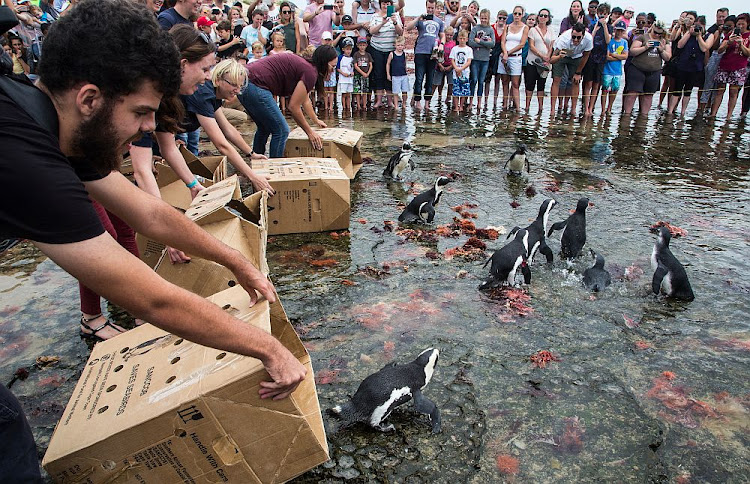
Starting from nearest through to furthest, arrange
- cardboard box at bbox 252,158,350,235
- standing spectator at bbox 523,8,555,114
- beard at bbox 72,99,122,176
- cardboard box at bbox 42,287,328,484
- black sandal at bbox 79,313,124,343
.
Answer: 1. beard at bbox 72,99,122,176
2. cardboard box at bbox 42,287,328,484
3. black sandal at bbox 79,313,124,343
4. cardboard box at bbox 252,158,350,235
5. standing spectator at bbox 523,8,555,114

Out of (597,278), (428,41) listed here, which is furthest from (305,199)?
(428,41)

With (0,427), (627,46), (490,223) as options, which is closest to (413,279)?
(490,223)

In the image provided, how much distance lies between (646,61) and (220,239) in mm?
12195

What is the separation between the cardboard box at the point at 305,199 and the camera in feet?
16.3

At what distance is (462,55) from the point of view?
41.0 feet

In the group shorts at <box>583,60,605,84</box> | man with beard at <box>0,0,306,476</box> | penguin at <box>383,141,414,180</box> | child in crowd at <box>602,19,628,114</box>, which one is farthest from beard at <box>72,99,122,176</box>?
child in crowd at <box>602,19,628,114</box>

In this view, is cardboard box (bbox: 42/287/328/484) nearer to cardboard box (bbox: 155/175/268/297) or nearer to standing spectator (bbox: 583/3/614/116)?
cardboard box (bbox: 155/175/268/297)

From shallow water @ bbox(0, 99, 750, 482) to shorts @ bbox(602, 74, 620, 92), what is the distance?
6840 millimetres

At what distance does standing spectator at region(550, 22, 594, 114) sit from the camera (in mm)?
11653

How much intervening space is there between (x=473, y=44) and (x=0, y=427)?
1250 cm

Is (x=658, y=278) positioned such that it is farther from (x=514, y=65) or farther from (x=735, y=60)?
(x=735, y=60)

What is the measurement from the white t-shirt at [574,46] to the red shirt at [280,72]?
8156 millimetres

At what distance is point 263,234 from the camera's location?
11.8ft

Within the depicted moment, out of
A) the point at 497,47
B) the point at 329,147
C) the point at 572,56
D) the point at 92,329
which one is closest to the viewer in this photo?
the point at 92,329
